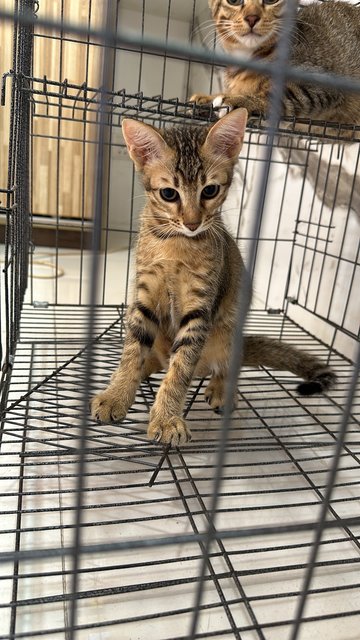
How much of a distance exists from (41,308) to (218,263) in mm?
905

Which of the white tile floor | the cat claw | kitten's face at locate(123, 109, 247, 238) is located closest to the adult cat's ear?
kitten's face at locate(123, 109, 247, 238)

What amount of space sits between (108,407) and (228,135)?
61 cm

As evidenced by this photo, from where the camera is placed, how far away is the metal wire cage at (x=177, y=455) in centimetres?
44

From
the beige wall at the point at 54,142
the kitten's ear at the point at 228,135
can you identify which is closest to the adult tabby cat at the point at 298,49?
the kitten's ear at the point at 228,135

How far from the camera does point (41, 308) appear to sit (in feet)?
5.88

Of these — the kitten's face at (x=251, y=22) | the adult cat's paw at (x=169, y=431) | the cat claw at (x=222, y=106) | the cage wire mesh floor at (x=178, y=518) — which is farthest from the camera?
the kitten's face at (x=251, y=22)

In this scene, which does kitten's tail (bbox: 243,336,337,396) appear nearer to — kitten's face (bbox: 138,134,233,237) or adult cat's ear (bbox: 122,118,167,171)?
kitten's face (bbox: 138,134,233,237)

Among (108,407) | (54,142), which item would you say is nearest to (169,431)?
(108,407)

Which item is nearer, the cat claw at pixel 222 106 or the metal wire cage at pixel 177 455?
the metal wire cage at pixel 177 455

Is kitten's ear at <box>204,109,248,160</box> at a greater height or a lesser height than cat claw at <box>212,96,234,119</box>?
lesser

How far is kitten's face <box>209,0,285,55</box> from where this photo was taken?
1.31 m

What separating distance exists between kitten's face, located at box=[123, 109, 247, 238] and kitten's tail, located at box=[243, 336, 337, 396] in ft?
1.28

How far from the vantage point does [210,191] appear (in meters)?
1.02

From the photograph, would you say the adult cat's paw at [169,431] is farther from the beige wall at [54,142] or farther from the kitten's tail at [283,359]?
the beige wall at [54,142]
